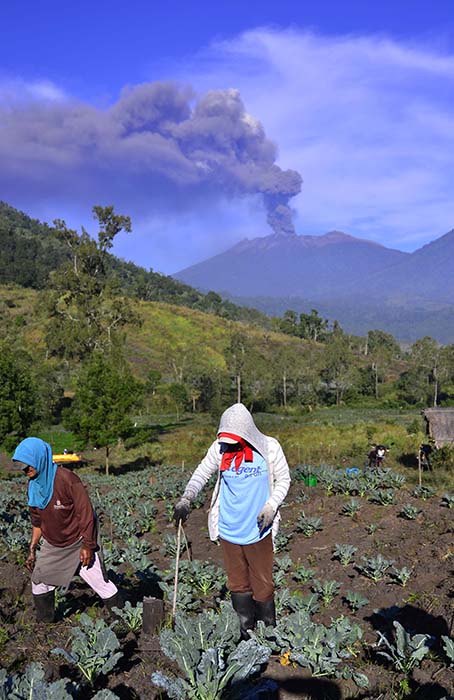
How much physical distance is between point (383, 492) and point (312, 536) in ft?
6.17

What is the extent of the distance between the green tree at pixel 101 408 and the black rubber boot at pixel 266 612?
17215 mm

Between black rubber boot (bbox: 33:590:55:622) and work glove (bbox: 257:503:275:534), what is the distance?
196 centimetres

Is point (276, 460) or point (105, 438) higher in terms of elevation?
point (276, 460)

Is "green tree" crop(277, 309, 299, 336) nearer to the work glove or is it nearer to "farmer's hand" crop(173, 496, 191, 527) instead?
"farmer's hand" crop(173, 496, 191, 527)

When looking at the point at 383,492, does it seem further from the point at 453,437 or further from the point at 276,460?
the point at 453,437

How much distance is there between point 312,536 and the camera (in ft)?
28.6

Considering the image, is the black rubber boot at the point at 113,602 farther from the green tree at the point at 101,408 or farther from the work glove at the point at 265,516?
the green tree at the point at 101,408

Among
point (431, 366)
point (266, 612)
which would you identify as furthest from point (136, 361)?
point (266, 612)

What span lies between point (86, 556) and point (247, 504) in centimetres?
143

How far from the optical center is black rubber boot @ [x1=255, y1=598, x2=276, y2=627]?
454 cm

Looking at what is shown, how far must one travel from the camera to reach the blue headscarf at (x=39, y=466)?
447 cm

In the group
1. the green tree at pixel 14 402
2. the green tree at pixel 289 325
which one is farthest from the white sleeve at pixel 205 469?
the green tree at pixel 289 325

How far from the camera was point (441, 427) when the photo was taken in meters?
18.3

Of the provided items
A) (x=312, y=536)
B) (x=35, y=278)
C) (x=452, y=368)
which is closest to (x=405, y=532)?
(x=312, y=536)
